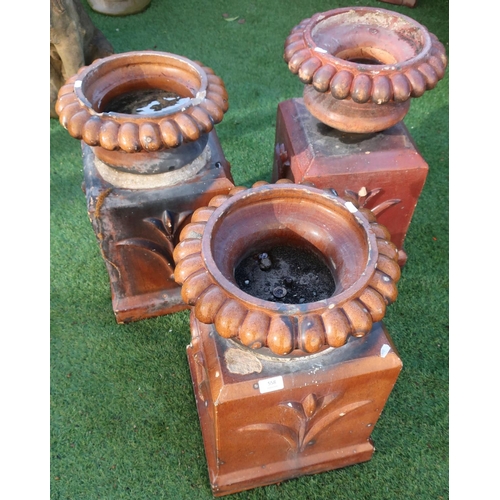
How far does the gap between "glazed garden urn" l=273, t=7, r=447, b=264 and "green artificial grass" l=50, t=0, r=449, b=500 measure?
641mm

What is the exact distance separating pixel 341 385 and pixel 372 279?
0.37m

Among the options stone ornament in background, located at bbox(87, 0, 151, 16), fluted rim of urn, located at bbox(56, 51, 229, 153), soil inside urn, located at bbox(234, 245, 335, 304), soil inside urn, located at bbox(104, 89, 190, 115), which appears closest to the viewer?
soil inside urn, located at bbox(234, 245, 335, 304)

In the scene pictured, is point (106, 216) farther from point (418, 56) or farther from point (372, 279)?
point (418, 56)

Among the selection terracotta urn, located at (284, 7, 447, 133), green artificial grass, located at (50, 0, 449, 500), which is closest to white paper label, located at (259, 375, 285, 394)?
green artificial grass, located at (50, 0, 449, 500)

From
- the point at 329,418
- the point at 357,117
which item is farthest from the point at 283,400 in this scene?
the point at 357,117

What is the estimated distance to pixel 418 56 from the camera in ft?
5.42

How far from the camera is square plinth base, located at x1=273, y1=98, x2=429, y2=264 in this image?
1.84 m

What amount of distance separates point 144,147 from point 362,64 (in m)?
0.79

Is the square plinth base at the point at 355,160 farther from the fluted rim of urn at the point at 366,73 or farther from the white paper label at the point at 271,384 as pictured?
the white paper label at the point at 271,384

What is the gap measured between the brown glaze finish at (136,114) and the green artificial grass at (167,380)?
0.85 meters

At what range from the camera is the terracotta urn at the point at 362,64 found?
1.61m

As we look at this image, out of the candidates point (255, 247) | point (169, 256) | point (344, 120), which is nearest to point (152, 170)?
point (169, 256)

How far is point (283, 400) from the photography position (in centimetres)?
137

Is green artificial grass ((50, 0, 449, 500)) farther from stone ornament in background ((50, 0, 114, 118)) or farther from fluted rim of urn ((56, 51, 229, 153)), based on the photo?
fluted rim of urn ((56, 51, 229, 153))
